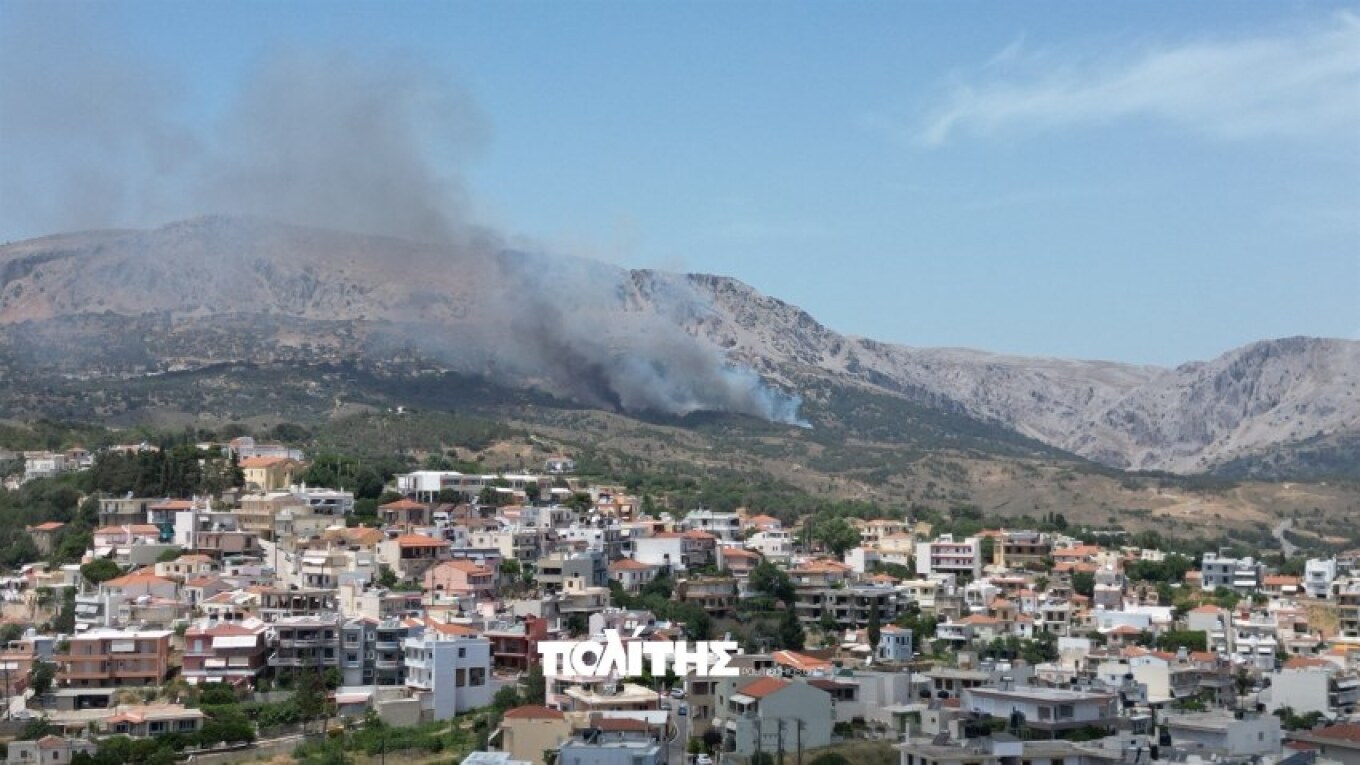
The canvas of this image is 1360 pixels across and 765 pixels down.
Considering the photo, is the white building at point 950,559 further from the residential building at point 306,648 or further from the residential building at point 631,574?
the residential building at point 306,648

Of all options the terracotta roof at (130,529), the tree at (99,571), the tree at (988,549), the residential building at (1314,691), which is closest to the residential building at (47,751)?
the tree at (99,571)

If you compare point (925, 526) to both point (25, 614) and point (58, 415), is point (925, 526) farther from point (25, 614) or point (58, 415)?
point (58, 415)

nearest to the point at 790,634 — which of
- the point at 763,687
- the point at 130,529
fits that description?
the point at 763,687

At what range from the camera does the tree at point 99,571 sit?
58281 mm

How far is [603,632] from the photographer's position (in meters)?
51.8

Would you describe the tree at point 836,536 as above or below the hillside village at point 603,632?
A: above

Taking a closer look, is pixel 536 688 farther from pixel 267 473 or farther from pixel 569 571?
pixel 267 473

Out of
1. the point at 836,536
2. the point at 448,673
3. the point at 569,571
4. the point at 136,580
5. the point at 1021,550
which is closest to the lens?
the point at 448,673

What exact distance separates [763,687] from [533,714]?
18.0ft

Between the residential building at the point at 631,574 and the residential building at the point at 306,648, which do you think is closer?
the residential building at the point at 306,648

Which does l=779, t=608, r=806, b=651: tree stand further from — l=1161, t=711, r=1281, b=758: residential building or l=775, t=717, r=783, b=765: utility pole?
l=1161, t=711, r=1281, b=758: residential building

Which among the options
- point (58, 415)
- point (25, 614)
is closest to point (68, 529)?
point (25, 614)

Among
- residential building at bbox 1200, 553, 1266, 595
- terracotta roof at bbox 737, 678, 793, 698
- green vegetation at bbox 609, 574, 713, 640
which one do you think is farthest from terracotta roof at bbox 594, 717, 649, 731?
residential building at bbox 1200, 553, 1266, 595

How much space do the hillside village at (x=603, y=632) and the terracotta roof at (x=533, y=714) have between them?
9 centimetres
